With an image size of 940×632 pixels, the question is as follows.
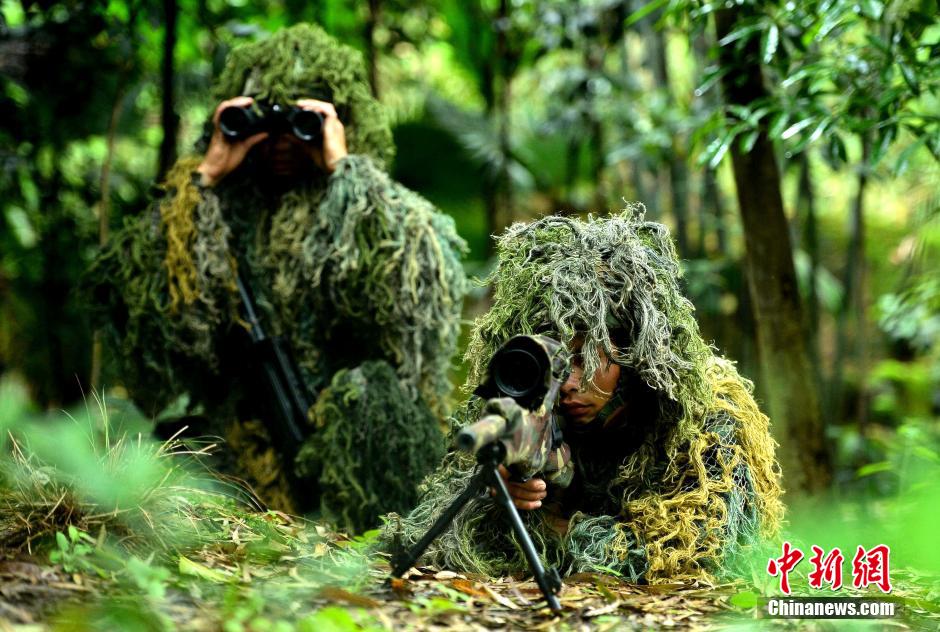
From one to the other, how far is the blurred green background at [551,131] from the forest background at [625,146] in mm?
20

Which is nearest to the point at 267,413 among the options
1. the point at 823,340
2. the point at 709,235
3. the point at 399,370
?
the point at 399,370

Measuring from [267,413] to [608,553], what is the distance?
5.19ft

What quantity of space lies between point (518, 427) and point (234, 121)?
1.83 meters

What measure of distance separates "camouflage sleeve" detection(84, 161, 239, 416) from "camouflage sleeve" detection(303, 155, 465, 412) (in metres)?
0.37

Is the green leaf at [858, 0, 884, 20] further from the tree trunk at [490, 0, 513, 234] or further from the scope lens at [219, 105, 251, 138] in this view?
the tree trunk at [490, 0, 513, 234]

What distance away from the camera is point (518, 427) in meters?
1.98

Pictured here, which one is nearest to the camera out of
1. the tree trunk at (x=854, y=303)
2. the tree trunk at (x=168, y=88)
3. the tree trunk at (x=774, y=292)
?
the tree trunk at (x=774, y=292)

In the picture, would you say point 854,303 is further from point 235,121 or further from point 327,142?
point 235,121

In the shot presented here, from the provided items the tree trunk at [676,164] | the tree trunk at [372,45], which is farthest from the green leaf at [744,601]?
the tree trunk at [372,45]

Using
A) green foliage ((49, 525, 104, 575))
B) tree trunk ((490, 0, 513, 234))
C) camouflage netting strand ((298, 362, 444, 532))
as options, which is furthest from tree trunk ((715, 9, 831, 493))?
green foliage ((49, 525, 104, 575))

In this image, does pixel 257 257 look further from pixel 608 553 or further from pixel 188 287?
pixel 608 553

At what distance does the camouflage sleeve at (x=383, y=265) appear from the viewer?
3.27 metres

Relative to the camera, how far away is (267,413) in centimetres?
344

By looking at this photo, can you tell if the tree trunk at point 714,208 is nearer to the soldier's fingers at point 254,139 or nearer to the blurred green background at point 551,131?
the blurred green background at point 551,131
